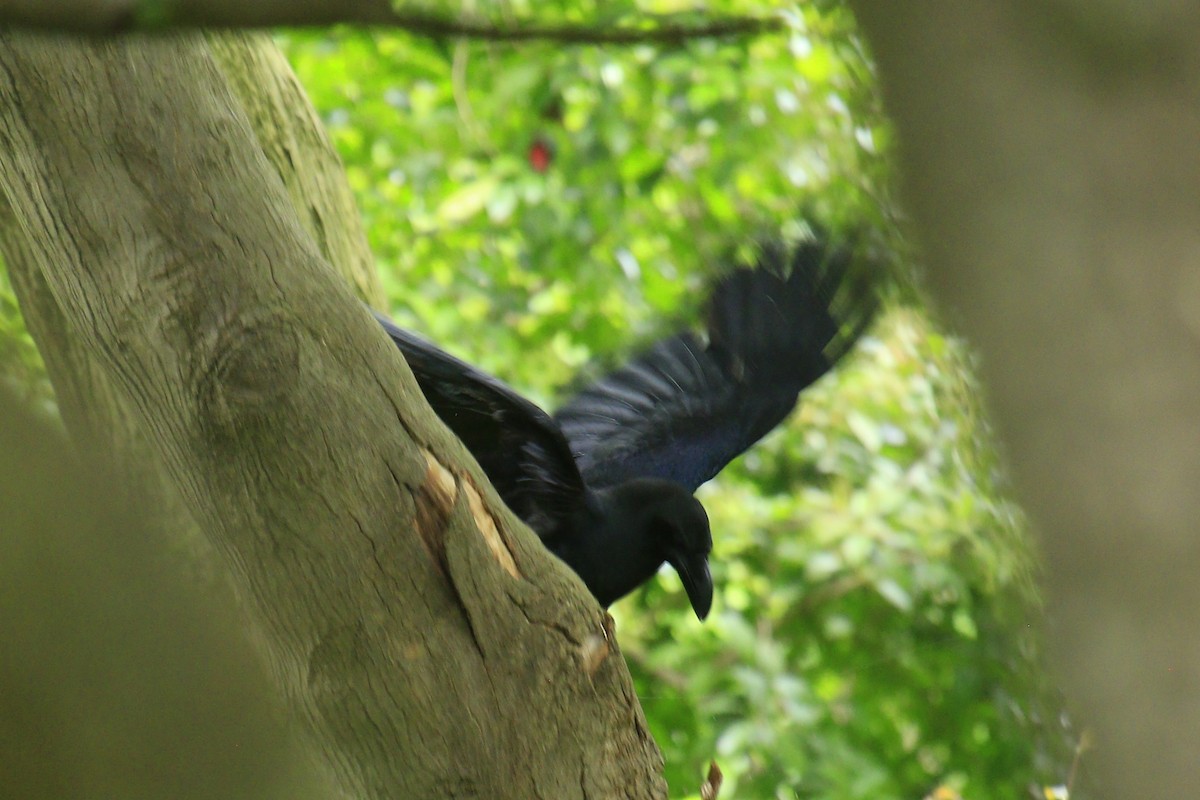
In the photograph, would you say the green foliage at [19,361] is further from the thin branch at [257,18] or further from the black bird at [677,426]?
the thin branch at [257,18]

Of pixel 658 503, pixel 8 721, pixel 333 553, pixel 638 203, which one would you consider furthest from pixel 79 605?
pixel 638 203

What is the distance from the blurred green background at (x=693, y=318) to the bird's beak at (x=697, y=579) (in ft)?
→ 1.78

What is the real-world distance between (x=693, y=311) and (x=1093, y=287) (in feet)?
9.40

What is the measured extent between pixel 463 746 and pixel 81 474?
62 centimetres

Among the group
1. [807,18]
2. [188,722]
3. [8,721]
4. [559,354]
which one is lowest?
[559,354]

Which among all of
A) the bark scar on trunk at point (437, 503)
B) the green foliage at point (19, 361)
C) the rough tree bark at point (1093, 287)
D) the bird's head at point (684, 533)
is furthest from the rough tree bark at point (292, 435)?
the rough tree bark at point (1093, 287)

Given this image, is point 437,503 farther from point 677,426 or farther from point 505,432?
point 677,426

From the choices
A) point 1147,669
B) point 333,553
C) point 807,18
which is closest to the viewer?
point 1147,669

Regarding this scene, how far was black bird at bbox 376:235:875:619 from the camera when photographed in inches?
107

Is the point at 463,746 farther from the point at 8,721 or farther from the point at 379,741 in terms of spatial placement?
the point at 8,721

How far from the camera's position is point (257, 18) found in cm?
61

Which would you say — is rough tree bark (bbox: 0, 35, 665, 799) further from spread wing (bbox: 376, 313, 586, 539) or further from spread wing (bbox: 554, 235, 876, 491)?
spread wing (bbox: 554, 235, 876, 491)

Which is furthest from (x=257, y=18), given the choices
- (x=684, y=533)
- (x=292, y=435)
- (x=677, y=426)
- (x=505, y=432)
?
(x=677, y=426)

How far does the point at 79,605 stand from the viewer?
4.97 feet
